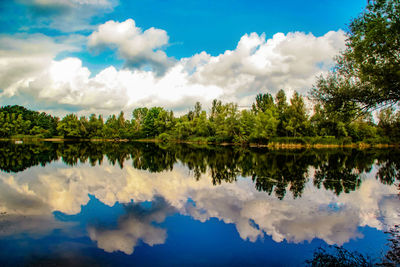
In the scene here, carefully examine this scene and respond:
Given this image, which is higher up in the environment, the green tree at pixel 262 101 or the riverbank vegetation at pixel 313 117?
the green tree at pixel 262 101

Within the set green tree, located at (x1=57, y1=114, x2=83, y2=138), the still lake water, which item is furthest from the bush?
the still lake water

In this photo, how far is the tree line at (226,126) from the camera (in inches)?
2378

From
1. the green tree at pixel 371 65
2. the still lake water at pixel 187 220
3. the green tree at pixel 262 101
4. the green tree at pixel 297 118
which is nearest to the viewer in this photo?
the still lake water at pixel 187 220

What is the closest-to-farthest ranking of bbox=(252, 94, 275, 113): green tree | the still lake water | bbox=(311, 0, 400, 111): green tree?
the still lake water
bbox=(311, 0, 400, 111): green tree
bbox=(252, 94, 275, 113): green tree

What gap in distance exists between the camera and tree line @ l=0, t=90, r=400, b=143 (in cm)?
6041

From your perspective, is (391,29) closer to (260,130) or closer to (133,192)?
(133,192)

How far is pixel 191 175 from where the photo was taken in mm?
19172

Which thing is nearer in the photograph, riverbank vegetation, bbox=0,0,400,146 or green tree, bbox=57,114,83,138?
riverbank vegetation, bbox=0,0,400,146

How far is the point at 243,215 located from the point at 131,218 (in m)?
4.38

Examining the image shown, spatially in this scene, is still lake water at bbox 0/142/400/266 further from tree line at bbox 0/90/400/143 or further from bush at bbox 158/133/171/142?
bush at bbox 158/133/171/142

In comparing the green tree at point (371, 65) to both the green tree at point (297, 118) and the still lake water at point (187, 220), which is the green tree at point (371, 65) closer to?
the still lake water at point (187, 220)

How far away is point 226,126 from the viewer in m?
70.1

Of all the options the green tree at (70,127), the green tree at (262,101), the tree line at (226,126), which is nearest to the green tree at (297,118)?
the tree line at (226,126)

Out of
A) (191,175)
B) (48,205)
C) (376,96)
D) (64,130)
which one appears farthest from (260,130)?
(64,130)
